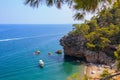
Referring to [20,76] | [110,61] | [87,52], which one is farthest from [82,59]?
[20,76]

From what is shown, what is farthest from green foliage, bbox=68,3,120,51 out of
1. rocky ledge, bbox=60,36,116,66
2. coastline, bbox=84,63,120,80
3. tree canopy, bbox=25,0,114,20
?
tree canopy, bbox=25,0,114,20

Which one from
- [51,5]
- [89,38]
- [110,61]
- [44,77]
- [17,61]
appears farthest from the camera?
[17,61]

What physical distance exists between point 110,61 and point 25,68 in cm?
1172

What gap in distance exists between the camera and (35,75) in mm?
24359

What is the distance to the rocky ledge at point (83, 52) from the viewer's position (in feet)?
89.1

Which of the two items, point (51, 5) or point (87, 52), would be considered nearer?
point (51, 5)

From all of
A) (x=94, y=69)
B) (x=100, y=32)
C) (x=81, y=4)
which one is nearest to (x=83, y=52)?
(x=100, y=32)

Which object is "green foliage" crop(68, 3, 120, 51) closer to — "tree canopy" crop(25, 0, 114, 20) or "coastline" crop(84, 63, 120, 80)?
"coastline" crop(84, 63, 120, 80)

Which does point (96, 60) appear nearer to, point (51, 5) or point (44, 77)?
point (44, 77)

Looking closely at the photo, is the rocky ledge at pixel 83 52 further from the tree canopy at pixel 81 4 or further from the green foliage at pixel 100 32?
the tree canopy at pixel 81 4

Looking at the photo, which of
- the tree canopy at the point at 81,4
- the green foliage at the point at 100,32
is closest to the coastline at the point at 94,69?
the green foliage at the point at 100,32

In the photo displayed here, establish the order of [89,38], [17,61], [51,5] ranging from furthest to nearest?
[17,61], [89,38], [51,5]

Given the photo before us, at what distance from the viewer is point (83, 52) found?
28859mm

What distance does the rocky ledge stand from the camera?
89.1 feet
